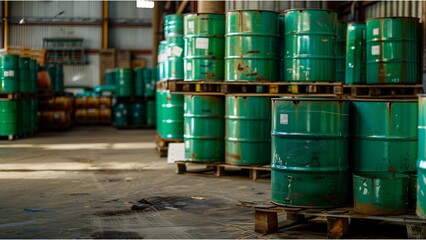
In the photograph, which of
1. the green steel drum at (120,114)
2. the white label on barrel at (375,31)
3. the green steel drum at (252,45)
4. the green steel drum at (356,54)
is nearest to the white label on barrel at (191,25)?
the green steel drum at (252,45)

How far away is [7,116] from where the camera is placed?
14.6 meters

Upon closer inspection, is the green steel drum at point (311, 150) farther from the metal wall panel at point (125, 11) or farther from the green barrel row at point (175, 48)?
the metal wall panel at point (125, 11)

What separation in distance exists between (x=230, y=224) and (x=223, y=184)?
2420mm

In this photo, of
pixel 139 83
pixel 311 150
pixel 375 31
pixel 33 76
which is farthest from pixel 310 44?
pixel 139 83

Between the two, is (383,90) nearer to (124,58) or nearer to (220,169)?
(220,169)

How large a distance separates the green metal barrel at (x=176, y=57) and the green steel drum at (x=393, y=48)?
119 inches

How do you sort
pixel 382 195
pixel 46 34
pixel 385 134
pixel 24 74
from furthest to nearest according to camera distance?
pixel 46 34 < pixel 24 74 < pixel 385 134 < pixel 382 195

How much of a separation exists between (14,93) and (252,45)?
8384mm

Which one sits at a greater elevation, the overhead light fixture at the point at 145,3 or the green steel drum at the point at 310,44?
the overhead light fixture at the point at 145,3

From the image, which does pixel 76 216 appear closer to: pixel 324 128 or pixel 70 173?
pixel 324 128

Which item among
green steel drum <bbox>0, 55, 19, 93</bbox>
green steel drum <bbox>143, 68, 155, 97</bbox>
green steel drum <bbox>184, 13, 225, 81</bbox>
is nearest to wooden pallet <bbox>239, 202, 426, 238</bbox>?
green steel drum <bbox>184, 13, 225, 81</bbox>

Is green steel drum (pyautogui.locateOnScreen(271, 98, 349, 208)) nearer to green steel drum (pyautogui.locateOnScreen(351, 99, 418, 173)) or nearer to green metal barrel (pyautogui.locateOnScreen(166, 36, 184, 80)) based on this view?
green steel drum (pyautogui.locateOnScreen(351, 99, 418, 173))

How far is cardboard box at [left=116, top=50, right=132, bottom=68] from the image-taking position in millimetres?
27703

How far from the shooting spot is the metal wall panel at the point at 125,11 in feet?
92.7
